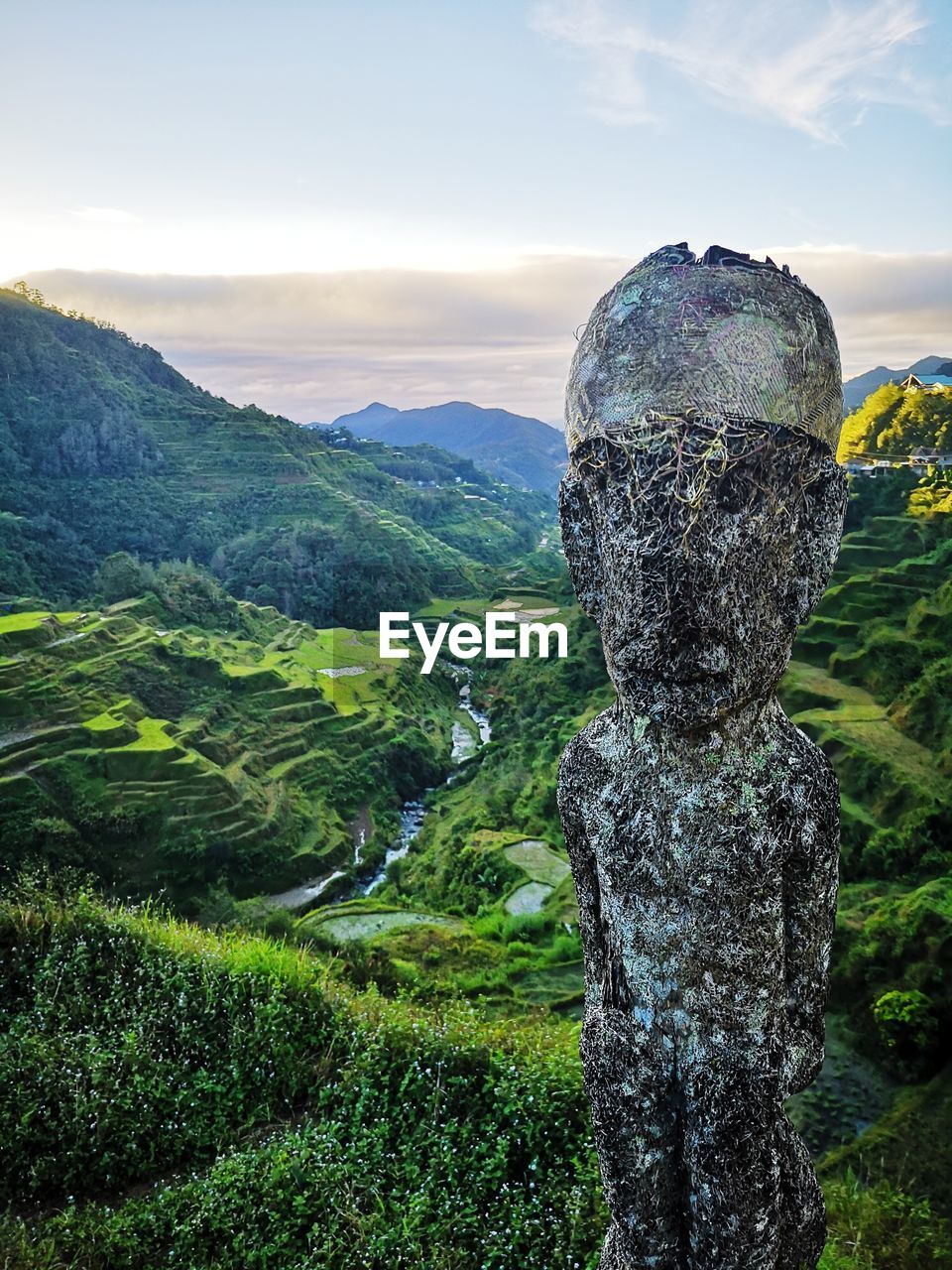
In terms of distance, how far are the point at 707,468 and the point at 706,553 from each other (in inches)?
6.8

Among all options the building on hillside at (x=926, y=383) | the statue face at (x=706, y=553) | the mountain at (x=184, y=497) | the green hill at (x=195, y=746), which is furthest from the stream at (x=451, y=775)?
the statue face at (x=706, y=553)

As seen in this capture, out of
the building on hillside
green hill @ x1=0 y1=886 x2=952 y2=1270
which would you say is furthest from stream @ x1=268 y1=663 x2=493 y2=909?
the building on hillside

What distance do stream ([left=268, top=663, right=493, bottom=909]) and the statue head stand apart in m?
19.2

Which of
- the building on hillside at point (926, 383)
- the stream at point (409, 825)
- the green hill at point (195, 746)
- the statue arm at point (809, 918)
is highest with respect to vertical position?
the building on hillside at point (926, 383)

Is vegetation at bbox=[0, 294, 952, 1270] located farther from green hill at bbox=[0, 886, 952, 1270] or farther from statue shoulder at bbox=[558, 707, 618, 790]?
statue shoulder at bbox=[558, 707, 618, 790]

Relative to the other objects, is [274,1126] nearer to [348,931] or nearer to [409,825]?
[348,931]

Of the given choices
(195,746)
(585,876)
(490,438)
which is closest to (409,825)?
(195,746)

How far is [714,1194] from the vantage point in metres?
1.90

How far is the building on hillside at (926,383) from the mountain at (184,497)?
27.1m

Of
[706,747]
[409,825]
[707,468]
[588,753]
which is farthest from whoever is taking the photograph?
[409,825]

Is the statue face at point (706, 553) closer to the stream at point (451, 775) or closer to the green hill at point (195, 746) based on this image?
the green hill at point (195, 746)

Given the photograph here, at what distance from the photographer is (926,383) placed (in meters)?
13.0

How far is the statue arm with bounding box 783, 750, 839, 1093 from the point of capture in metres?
1.96

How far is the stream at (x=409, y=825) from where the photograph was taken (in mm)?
22059
